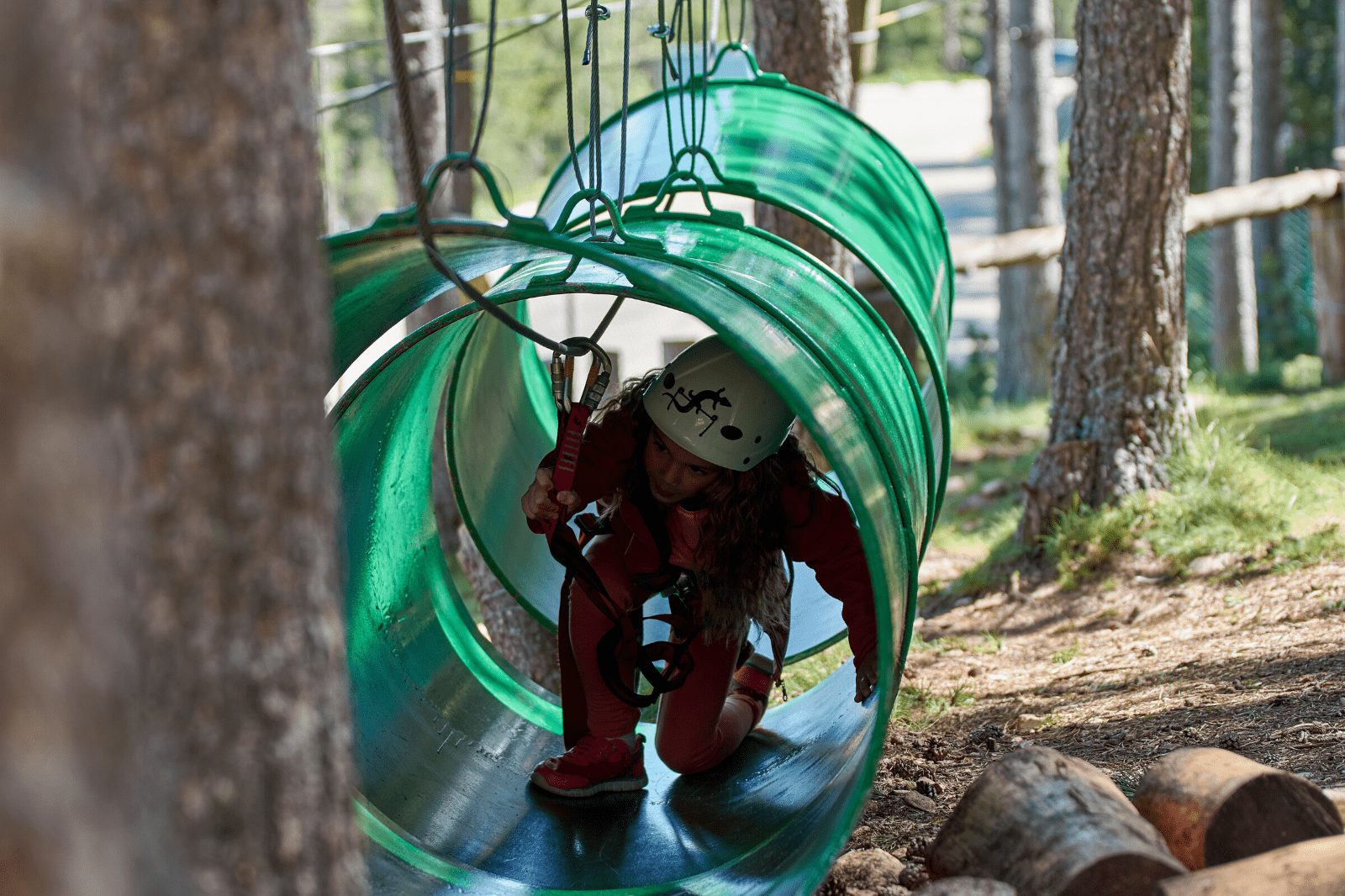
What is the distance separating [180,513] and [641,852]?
95.8 inches

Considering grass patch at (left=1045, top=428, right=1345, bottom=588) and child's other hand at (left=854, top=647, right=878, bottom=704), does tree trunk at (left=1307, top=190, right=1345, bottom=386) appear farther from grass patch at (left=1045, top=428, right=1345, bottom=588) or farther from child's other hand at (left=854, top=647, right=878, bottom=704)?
child's other hand at (left=854, top=647, right=878, bottom=704)

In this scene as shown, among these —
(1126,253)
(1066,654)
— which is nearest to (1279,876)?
(1066,654)

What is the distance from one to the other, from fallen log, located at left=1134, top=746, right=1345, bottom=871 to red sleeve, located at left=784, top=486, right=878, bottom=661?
104 cm

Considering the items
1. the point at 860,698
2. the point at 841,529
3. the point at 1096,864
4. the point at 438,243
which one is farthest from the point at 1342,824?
the point at 438,243

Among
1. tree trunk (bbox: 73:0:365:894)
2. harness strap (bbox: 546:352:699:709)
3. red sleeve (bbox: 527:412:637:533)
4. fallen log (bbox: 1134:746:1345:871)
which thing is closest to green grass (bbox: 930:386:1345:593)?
harness strap (bbox: 546:352:699:709)

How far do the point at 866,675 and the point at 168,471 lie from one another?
7.41 ft

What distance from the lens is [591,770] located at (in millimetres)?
3596

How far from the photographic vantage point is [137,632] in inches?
44.4

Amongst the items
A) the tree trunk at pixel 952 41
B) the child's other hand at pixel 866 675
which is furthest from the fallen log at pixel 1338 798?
the tree trunk at pixel 952 41

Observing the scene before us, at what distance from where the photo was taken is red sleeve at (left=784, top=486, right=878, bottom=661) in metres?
3.21

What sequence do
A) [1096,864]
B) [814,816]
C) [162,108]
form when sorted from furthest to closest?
[814,816] < [1096,864] < [162,108]

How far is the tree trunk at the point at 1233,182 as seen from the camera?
10.4m

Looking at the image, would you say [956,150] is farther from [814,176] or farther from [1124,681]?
[1124,681]

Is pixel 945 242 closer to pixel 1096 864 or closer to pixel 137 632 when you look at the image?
Answer: pixel 1096 864
